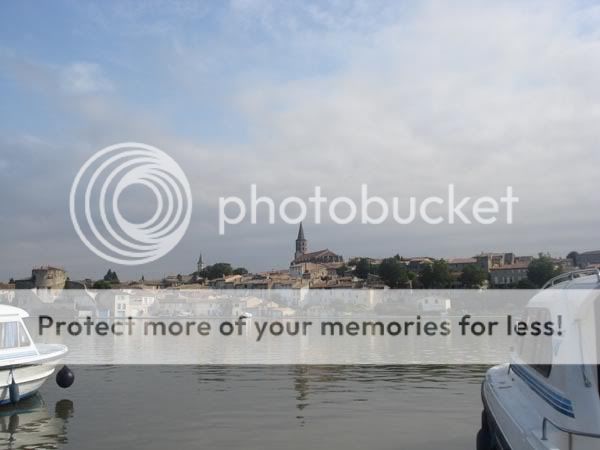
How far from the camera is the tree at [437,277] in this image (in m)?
140

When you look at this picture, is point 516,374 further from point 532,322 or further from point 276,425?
point 276,425

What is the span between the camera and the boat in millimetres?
5879

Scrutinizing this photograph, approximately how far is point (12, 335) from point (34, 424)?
13.2 ft

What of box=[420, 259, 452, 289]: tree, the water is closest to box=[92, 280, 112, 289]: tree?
box=[420, 259, 452, 289]: tree

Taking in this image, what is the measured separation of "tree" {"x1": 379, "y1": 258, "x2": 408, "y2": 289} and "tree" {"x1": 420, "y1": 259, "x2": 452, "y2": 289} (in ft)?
20.0

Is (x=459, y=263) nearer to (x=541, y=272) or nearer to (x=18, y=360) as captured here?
(x=541, y=272)

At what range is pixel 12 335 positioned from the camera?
19.8 meters

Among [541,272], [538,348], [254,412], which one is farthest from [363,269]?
[538,348]

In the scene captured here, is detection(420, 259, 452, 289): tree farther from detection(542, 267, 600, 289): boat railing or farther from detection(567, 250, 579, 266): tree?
detection(542, 267, 600, 289): boat railing

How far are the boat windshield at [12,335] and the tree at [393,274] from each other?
430 ft

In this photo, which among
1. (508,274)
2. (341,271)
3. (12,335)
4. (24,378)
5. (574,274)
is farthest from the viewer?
(341,271)

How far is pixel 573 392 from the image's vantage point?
6078mm

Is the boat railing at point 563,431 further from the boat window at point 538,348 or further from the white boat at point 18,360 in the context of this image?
the white boat at point 18,360

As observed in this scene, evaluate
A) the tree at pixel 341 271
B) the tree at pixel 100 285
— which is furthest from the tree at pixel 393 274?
the tree at pixel 100 285
